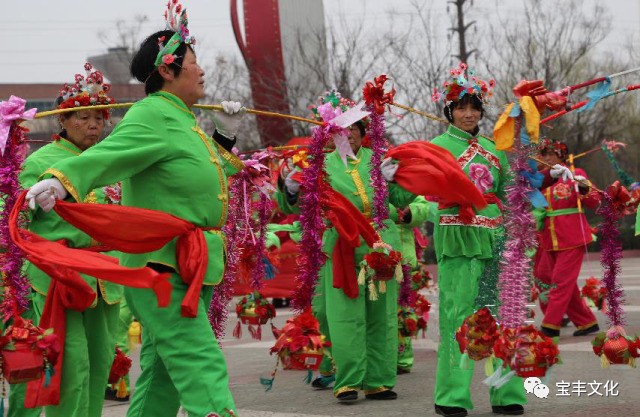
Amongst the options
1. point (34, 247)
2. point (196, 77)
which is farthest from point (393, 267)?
point (34, 247)

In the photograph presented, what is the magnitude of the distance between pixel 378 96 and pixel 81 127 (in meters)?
1.73

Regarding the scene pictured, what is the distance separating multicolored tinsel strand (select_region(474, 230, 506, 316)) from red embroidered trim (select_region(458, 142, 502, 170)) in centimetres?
41

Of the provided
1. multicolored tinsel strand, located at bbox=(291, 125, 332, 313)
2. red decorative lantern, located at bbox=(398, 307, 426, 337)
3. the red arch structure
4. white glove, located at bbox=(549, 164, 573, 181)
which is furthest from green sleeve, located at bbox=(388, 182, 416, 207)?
the red arch structure

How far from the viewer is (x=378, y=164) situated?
21.9 feet

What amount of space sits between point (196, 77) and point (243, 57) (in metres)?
19.5

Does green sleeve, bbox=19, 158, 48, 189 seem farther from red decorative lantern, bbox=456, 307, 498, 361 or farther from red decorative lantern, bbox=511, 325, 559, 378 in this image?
red decorative lantern, bbox=511, 325, 559, 378

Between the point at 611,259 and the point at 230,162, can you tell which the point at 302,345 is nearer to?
A: the point at 230,162

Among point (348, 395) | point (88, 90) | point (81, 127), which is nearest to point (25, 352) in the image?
point (81, 127)

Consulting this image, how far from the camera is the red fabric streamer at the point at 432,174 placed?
5.93m

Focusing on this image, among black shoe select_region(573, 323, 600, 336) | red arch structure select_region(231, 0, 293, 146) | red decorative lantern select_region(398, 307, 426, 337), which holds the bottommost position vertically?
black shoe select_region(573, 323, 600, 336)

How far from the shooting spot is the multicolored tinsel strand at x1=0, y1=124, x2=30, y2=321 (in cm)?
488

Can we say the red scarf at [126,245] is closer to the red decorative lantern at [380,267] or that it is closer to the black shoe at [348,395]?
the red decorative lantern at [380,267]

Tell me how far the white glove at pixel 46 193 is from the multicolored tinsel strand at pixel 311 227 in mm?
1949

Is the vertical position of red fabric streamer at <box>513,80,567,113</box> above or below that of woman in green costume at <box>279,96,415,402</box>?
above
